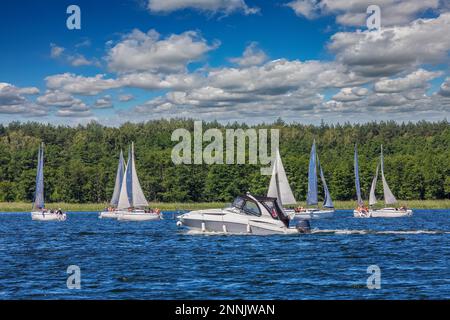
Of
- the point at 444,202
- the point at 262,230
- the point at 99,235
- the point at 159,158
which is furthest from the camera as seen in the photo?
the point at 159,158

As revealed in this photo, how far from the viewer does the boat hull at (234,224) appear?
2367 inches

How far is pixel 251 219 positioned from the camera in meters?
60.2

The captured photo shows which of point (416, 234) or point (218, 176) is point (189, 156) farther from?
point (416, 234)

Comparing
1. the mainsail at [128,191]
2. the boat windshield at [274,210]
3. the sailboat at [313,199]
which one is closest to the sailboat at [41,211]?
the mainsail at [128,191]

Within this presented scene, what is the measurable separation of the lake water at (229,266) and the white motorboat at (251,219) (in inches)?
45.8

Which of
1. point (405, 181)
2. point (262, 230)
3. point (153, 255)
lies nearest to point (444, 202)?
point (405, 181)

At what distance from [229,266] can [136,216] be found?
6925 cm

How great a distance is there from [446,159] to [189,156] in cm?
7197

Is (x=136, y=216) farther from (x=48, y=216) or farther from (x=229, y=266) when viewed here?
(x=229, y=266)

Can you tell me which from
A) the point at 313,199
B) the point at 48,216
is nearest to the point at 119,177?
the point at 48,216

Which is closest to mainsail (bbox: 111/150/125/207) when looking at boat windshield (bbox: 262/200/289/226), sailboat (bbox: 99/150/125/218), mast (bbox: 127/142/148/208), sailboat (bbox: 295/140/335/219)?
sailboat (bbox: 99/150/125/218)

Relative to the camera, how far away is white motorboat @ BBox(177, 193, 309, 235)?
197ft
